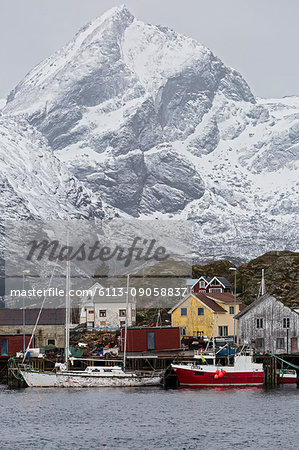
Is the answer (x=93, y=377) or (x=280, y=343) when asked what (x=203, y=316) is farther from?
(x=93, y=377)

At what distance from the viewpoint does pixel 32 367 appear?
116688 mm

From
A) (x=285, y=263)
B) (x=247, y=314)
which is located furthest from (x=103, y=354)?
(x=285, y=263)

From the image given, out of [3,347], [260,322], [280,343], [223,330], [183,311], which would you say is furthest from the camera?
[183,311]

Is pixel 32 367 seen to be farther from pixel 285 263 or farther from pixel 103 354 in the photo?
pixel 285 263

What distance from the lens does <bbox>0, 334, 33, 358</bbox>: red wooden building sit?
129500mm

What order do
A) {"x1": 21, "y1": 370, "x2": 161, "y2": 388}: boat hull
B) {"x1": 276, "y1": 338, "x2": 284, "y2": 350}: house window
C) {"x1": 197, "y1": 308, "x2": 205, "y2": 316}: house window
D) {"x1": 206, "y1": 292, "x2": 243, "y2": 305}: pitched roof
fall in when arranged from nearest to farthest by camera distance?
{"x1": 21, "y1": 370, "x2": 161, "y2": 388}: boat hull, {"x1": 276, "y1": 338, "x2": 284, "y2": 350}: house window, {"x1": 197, "y1": 308, "x2": 205, "y2": 316}: house window, {"x1": 206, "y1": 292, "x2": 243, "y2": 305}: pitched roof

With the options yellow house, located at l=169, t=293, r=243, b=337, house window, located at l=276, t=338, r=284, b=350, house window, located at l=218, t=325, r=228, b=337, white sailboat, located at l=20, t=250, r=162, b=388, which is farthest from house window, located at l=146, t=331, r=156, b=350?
house window, located at l=218, t=325, r=228, b=337

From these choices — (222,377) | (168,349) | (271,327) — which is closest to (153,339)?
(168,349)

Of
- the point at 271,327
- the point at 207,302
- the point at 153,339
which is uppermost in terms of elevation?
the point at 207,302

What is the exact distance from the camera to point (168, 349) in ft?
419

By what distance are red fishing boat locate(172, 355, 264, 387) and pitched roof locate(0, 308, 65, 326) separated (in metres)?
33.3

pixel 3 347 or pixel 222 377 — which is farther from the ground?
pixel 3 347

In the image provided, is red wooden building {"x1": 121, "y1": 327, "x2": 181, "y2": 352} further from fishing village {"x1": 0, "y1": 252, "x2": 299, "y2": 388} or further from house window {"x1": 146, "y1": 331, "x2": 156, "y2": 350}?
fishing village {"x1": 0, "y1": 252, "x2": 299, "y2": 388}

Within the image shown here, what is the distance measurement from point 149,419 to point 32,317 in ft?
181
